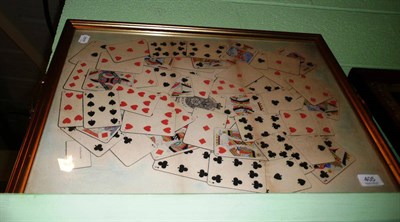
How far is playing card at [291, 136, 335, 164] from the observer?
64.6 inches

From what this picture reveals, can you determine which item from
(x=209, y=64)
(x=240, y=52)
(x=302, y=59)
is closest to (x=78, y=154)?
(x=209, y=64)

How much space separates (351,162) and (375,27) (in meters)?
1.43

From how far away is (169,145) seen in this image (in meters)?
1.58

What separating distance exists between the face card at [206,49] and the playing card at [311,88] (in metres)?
Answer: 0.54

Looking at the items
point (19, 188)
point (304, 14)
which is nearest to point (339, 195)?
point (19, 188)

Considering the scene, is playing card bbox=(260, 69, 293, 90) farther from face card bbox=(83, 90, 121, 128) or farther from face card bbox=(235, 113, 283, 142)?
face card bbox=(83, 90, 121, 128)

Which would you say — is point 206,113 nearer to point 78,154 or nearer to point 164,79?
point 164,79

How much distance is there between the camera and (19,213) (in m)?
1.06

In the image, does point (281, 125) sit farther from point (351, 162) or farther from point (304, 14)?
point (304, 14)

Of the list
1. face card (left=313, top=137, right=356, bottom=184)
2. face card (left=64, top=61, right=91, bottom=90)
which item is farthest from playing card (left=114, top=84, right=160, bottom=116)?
face card (left=313, top=137, right=356, bottom=184)

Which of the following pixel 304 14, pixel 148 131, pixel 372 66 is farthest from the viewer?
pixel 304 14

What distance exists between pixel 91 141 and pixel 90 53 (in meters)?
0.73

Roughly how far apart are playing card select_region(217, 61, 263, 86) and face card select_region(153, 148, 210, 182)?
64 cm

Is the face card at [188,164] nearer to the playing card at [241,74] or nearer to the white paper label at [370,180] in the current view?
the playing card at [241,74]
